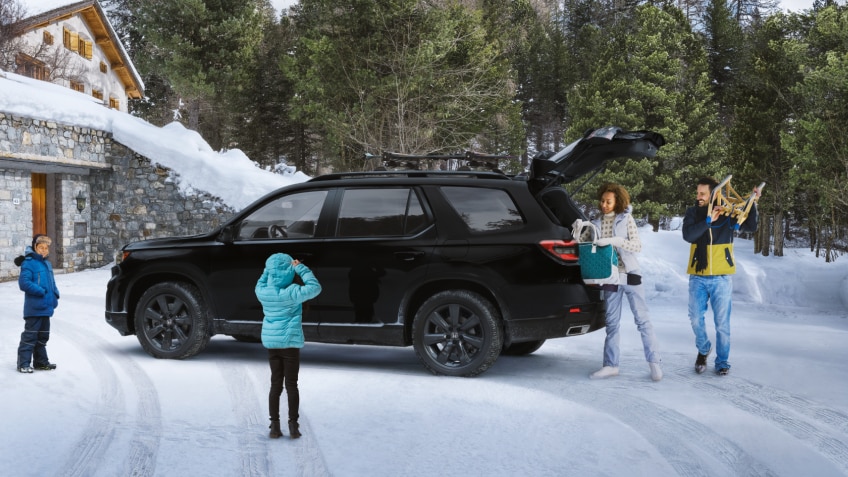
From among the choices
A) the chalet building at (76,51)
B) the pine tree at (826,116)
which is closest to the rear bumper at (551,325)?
the pine tree at (826,116)

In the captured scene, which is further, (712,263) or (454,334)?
(712,263)

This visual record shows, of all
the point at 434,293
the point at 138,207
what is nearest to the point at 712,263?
the point at 434,293

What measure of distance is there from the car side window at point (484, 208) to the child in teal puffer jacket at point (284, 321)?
82.1 inches

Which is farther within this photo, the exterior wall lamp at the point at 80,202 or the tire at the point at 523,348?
the exterior wall lamp at the point at 80,202

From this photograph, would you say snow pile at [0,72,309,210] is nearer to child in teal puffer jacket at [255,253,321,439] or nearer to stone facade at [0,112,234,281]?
stone facade at [0,112,234,281]

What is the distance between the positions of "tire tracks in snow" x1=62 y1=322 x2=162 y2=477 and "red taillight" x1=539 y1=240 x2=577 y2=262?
3317mm

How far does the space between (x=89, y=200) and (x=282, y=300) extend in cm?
1571

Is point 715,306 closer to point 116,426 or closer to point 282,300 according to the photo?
point 282,300

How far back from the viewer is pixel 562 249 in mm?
5992

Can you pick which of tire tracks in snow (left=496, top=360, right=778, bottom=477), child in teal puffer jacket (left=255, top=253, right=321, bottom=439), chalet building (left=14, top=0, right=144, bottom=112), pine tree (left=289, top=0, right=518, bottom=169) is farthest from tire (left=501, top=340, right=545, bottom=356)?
chalet building (left=14, top=0, right=144, bottom=112)

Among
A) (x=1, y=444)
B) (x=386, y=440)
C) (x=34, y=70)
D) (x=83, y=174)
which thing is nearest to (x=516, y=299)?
(x=386, y=440)

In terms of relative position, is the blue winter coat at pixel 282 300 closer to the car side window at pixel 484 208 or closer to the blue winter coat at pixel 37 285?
the car side window at pixel 484 208

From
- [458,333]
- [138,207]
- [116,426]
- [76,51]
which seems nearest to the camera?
[116,426]

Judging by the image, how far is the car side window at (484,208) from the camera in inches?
243
